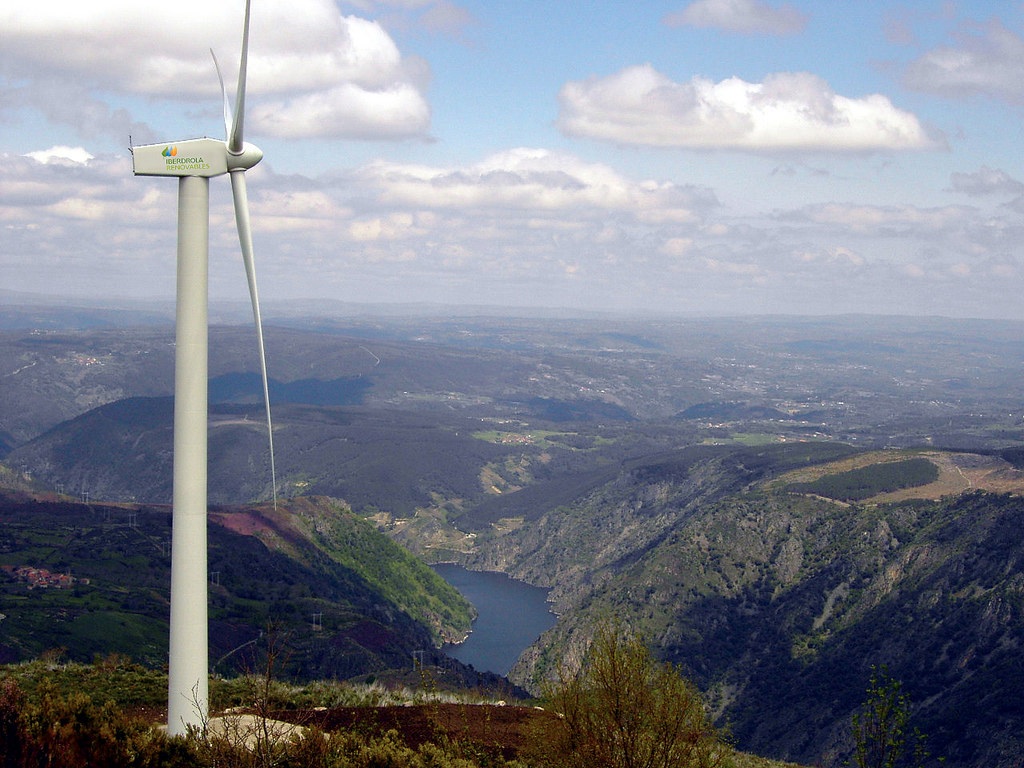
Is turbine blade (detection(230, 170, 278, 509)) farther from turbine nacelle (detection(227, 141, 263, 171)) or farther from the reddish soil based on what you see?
the reddish soil

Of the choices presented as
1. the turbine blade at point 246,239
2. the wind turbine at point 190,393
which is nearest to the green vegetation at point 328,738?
the wind turbine at point 190,393

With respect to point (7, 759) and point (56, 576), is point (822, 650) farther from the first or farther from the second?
point (7, 759)

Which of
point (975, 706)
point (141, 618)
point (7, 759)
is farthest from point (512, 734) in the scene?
point (141, 618)

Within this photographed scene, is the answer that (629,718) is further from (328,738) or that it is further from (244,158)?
(244,158)

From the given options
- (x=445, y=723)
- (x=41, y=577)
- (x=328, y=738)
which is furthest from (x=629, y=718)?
(x=41, y=577)

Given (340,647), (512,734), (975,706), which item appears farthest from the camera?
(340,647)

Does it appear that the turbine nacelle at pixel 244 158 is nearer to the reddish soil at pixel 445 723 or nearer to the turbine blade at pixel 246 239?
the turbine blade at pixel 246 239
